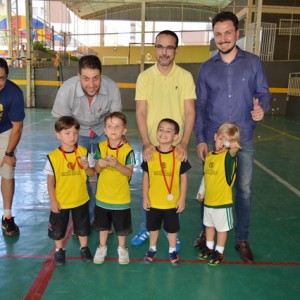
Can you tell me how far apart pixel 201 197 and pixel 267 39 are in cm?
1789

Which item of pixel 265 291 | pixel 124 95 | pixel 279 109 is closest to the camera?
pixel 265 291

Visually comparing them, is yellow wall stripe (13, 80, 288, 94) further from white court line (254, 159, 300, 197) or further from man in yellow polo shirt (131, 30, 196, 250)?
man in yellow polo shirt (131, 30, 196, 250)

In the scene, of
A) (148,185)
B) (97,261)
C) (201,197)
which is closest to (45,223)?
(97,261)

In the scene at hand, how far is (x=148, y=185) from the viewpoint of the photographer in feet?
10.1

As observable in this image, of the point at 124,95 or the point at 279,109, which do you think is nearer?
the point at 279,109

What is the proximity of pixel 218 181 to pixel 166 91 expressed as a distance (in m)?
0.95

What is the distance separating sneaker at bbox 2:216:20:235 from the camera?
3651mm

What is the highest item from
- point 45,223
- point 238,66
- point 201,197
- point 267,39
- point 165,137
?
point 267,39

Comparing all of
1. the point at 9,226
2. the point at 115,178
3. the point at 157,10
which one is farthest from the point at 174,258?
the point at 157,10

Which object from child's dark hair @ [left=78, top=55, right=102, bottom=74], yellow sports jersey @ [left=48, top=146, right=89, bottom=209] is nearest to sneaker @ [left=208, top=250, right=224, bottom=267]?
yellow sports jersey @ [left=48, top=146, right=89, bottom=209]

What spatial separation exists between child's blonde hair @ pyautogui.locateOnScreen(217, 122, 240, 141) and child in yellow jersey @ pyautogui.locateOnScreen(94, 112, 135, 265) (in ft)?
2.63

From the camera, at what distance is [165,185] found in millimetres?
3012

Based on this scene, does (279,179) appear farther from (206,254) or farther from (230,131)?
(230,131)

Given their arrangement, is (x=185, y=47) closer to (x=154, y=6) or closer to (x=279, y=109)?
(x=154, y=6)
